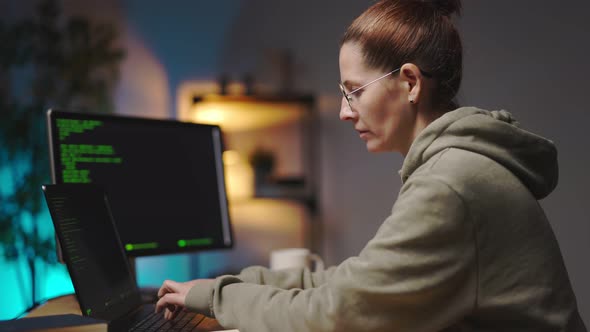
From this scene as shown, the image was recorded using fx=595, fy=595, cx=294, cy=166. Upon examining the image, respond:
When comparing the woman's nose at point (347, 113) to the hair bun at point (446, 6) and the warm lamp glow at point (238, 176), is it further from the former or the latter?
the warm lamp glow at point (238, 176)

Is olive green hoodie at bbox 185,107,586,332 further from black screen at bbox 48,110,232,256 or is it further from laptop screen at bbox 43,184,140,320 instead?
black screen at bbox 48,110,232,256

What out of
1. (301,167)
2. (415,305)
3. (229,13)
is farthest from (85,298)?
(229,13)

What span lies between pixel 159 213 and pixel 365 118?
671 mm

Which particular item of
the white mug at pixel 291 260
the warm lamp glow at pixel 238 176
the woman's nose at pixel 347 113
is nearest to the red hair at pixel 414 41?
the woman's nose at pixel 347 113

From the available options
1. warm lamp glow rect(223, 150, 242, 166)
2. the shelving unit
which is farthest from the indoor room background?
warm lamp glow rect(223, 150, 242, 166)

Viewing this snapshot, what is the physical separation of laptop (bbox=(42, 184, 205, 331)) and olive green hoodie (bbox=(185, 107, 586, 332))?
30 cm

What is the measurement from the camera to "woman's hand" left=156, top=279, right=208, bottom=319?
115 cm

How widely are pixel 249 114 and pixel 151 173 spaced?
2.20 meters

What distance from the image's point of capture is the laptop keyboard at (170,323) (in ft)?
3.68

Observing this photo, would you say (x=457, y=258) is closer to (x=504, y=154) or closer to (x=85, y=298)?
(x=504, y=154)

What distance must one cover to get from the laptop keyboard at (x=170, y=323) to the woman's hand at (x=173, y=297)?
0.02m

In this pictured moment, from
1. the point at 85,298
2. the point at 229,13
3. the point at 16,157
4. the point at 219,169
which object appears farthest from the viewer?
the point at 229,13

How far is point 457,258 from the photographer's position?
2.79 feet

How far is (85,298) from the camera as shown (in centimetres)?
110
